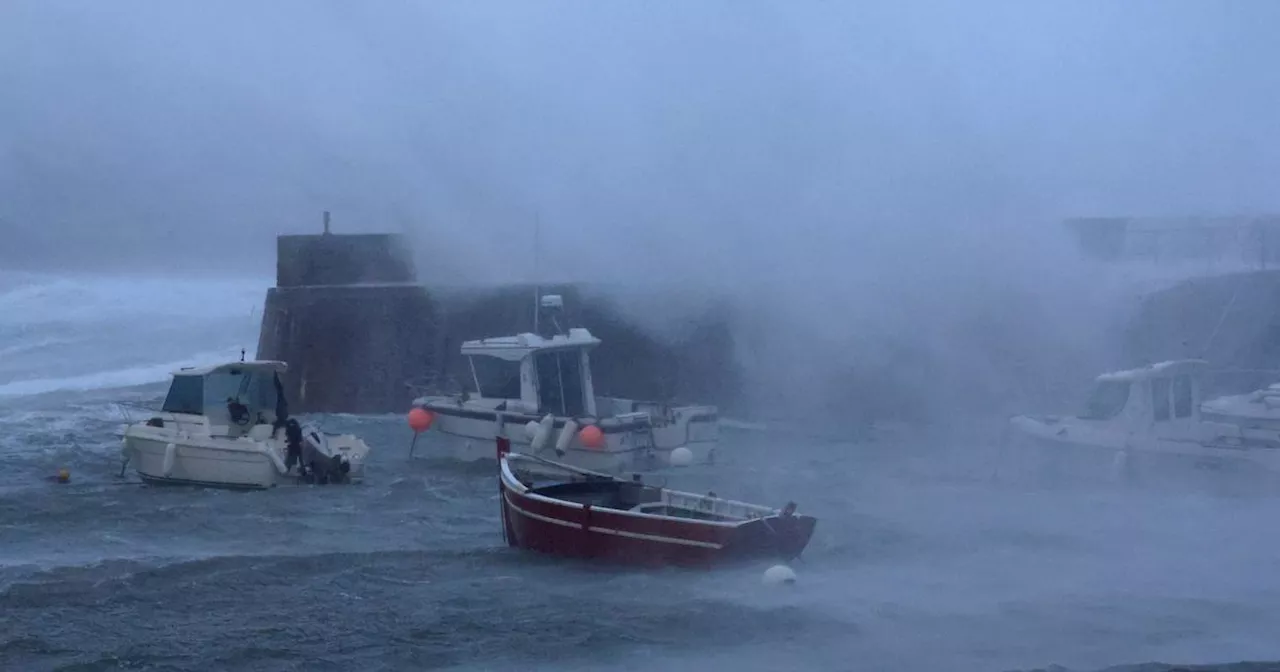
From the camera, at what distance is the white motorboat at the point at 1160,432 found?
15.8 m

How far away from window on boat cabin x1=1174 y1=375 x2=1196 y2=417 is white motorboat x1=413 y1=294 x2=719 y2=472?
603 centimetres

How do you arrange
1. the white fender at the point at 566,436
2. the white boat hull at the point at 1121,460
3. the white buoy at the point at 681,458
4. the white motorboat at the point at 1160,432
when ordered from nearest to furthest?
the white boat hull at the point at 1121,460, the white motorboat at the point at 1160,432, the white buoy at the point at 681,458, the white fender at the point at 566,436

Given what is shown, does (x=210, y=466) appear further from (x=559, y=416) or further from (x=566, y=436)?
(x=559, y=416)

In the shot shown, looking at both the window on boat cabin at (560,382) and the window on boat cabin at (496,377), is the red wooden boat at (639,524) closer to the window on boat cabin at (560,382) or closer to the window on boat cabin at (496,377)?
the window on boat cabin at (560,382)

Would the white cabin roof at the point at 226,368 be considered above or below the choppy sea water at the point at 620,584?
above

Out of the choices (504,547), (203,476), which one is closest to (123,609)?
(504,547)

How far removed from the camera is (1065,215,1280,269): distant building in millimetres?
28219

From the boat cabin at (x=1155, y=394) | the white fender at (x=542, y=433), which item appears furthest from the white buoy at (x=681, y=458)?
the boat cabin at (x=1155, y=394)

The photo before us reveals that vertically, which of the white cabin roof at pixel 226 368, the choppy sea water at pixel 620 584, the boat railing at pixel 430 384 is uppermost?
the white cabin roof at pixel 226 368

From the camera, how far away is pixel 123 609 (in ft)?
37.6

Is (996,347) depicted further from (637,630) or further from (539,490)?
(637,630)

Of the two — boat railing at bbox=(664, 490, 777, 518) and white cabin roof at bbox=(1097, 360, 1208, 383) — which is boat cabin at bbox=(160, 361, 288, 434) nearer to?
boat railing at bbox=(664, 490, 777, 518)

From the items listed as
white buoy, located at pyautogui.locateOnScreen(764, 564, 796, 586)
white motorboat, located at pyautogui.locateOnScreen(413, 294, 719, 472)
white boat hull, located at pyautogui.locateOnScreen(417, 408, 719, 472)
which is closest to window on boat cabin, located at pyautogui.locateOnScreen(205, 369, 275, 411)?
white motorboat, located at pyautogui.locateOnScreen(413, 294, 719, 472)

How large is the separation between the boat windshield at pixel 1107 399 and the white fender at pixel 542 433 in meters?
6.91
